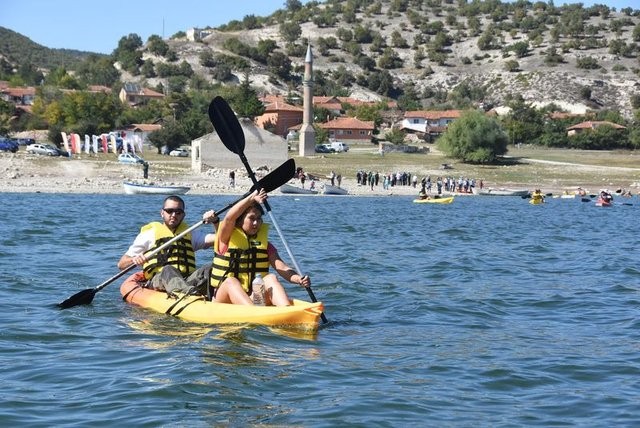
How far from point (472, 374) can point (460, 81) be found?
140560 mm

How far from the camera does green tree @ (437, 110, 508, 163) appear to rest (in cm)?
6981

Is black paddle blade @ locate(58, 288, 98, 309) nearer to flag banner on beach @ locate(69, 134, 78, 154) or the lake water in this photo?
the lake water

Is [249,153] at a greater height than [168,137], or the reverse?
[168,137]

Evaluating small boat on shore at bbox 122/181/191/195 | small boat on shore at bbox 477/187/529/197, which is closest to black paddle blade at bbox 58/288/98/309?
small boat on shore at bbox 122/181/191/195

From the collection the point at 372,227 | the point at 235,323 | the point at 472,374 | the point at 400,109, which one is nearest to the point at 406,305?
the point at 235,323

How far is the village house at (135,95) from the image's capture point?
372 ft

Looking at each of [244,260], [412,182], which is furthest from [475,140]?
[244,260]

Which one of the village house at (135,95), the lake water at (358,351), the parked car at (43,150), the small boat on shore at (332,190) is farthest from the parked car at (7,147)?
the village house at (135,95)

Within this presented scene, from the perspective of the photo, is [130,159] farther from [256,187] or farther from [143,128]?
[256,187]

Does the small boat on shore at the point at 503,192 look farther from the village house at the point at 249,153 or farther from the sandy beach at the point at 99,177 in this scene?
the village house at the point at 249,153

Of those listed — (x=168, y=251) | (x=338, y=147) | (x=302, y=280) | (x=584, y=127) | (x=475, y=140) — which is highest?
(x=584, y=127)

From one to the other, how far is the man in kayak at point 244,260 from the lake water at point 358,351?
1.50 feet

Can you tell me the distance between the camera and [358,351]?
9750 millimetres

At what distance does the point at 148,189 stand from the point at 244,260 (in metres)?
37.0
